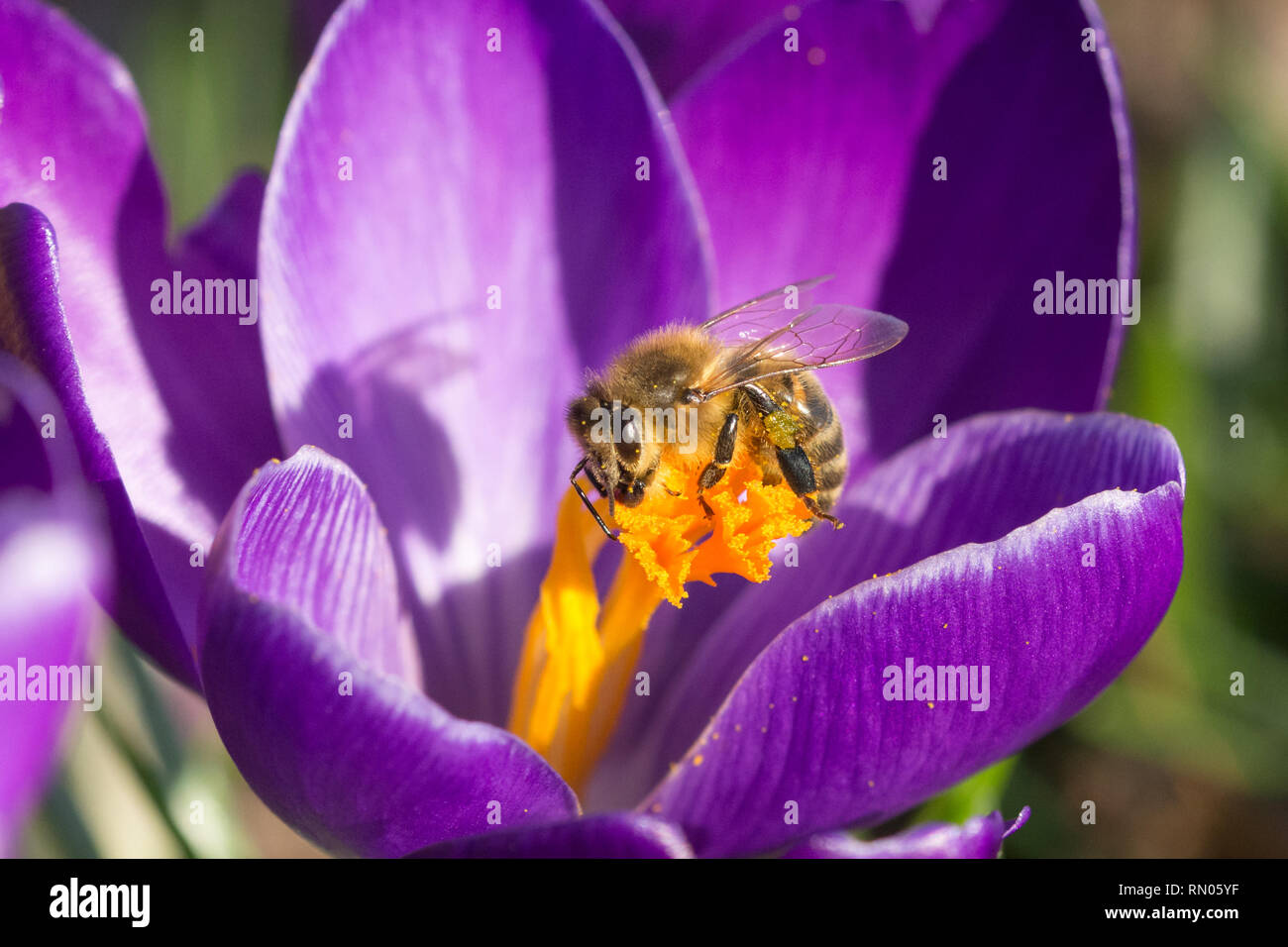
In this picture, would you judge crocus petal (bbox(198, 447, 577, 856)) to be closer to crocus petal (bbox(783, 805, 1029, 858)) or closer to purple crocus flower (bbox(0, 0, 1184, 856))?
purple crocus flower (bbox(0, 0, 1184, 856))

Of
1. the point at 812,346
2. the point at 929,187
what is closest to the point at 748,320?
the point at 812,346

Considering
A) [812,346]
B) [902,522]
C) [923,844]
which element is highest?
[812,346]

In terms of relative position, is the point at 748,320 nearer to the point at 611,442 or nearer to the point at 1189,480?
the point at 611,442

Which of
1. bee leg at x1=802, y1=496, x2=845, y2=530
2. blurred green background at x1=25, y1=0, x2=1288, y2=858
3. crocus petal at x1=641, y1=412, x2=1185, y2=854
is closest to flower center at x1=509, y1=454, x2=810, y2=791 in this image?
bee leg at x1=802, y1=496, x2=845, y2=530

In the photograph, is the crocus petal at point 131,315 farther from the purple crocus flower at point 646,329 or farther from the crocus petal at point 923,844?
the crocus petal at point 923,844

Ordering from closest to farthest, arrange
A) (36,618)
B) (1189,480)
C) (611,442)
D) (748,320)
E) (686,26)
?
(36,618) < (611,442) < (748,320) < (686,26) < (1189,480)

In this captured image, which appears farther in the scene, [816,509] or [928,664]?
[816,509]

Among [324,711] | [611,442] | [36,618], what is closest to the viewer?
[36,618]
